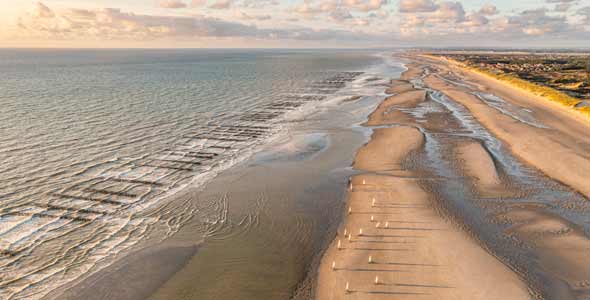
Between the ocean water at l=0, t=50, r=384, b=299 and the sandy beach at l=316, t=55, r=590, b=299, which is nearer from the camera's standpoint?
the sandy beach at l=316, t=55, r=590, b=299

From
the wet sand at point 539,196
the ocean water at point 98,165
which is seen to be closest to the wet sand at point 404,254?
the wet sand at point 539,196

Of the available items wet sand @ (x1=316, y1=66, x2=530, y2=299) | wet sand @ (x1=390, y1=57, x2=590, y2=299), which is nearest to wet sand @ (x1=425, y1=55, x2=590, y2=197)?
wet sand @ (x1=390, y1=57, x2=590, y2=299)

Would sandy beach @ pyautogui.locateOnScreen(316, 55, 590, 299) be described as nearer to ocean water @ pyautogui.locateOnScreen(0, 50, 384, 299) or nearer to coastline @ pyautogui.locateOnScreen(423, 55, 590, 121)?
coastline @ pyautogui.locateOnScreen(423, 55, 590, 121)

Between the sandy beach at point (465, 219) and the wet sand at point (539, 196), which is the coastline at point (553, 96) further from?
the sandy beach at point (465, 219)

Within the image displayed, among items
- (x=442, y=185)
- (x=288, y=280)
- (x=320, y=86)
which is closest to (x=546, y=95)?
(x=320, y=86)

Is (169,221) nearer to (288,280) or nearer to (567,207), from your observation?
(288,280)

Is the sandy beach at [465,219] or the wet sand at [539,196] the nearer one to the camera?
the sandy beach at [465,219]

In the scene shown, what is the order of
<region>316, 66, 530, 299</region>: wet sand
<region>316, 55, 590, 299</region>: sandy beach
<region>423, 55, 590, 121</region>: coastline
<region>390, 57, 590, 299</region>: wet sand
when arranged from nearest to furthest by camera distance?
<region>316, 66, 530, 299</region>: wet sand < <region>316, 55, 590, 299</region>: sandy beach < <region>390, 57, 590, 299</region>: wet sand < <region>423, 55, 590, 121</region>: coastline

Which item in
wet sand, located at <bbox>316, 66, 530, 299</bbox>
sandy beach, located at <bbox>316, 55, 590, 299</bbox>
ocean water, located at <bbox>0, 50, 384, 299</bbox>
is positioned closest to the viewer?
wet sand, located at <bbox>316, 66, 530, 299</bbox>
